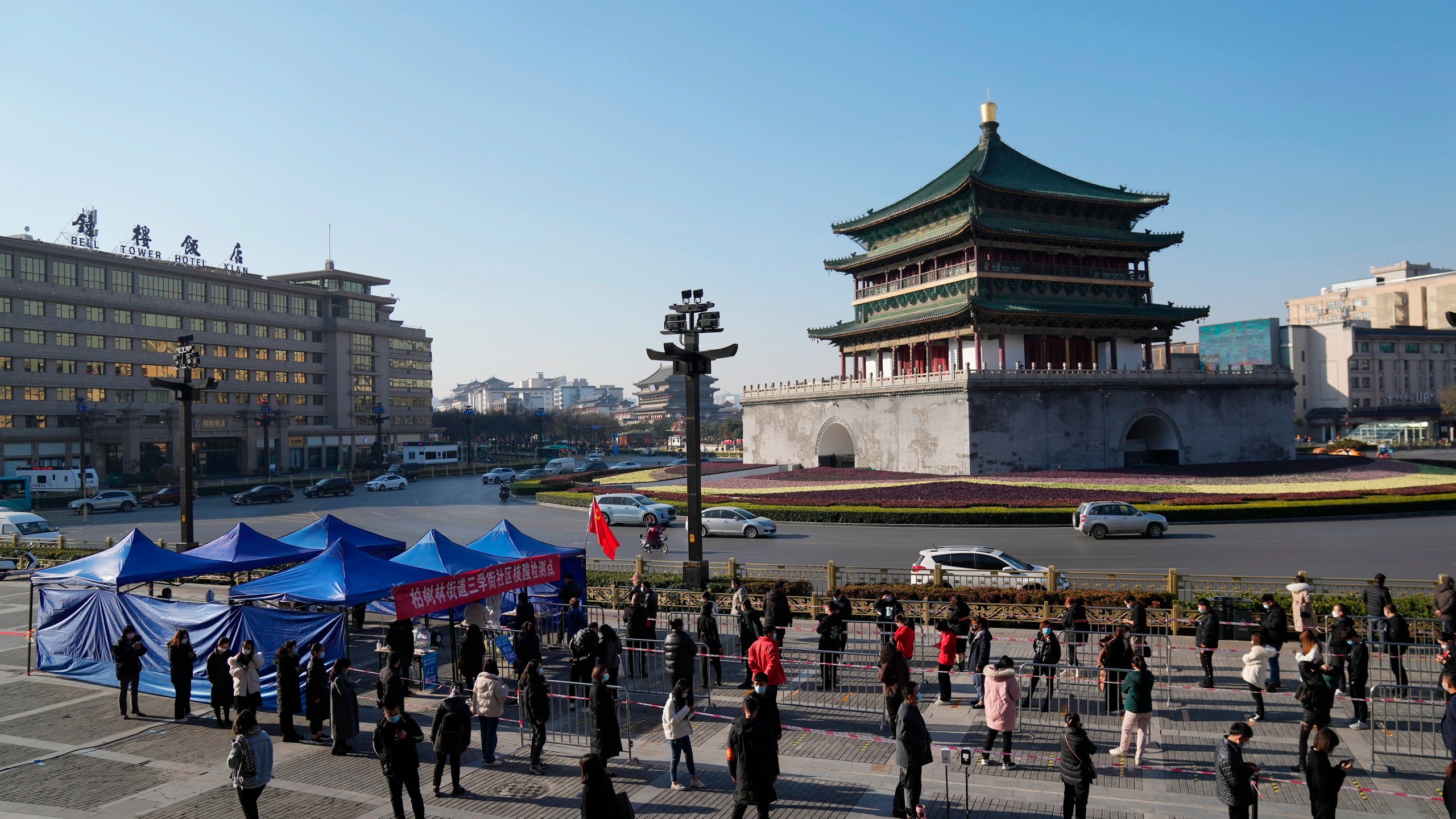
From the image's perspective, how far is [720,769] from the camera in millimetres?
10250

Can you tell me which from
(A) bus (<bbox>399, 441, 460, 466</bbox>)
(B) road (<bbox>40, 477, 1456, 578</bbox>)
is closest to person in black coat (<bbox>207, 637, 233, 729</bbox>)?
(B) road (<bbox>40, 477, 1456, 578</bbox>)

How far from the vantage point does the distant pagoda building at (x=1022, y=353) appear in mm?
43969

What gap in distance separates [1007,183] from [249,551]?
43.0 meters

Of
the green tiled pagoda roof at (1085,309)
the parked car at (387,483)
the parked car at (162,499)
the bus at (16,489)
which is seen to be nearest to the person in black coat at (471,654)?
→ the green tiled pagoda roof at (1085,309)

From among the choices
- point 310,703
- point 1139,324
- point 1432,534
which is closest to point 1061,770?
point 310,703

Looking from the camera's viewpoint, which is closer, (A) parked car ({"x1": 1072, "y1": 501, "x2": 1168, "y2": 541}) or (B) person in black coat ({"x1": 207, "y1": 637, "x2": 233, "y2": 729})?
(B) person in black coat ({"x1": 207, "y1": 637, "x2": 233, "y2": 729})

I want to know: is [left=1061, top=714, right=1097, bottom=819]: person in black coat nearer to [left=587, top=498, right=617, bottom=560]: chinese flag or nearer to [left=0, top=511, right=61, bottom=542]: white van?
[left=587, top=498, right=617, bottom=560]: chinese flag

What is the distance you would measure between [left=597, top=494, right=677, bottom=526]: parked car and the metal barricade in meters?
24.9

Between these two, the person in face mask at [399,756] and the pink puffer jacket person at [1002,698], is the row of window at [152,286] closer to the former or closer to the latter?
the person in face mask at [399,756]

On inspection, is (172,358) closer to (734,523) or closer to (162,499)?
(162,499)

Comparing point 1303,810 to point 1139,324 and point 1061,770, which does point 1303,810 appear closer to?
point 1061,770

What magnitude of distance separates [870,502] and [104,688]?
25.4m

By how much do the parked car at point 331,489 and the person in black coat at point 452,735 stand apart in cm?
4846

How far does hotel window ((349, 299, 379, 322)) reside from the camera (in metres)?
88.8
